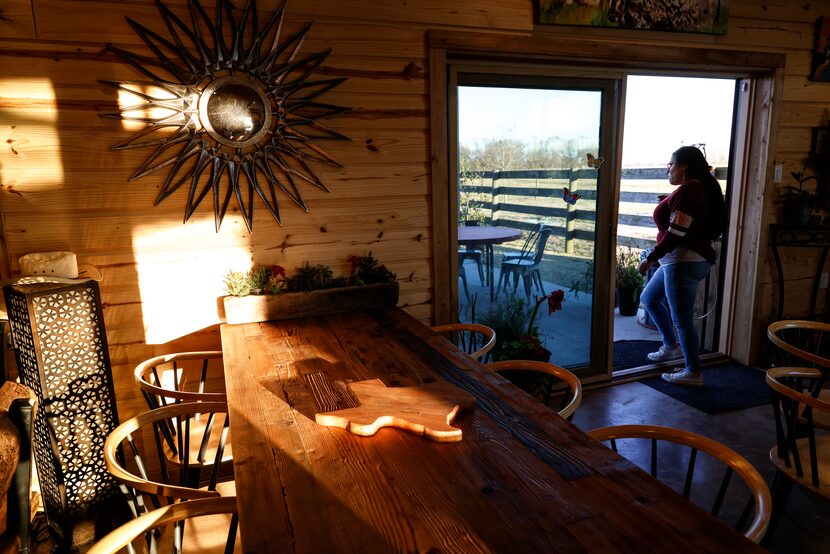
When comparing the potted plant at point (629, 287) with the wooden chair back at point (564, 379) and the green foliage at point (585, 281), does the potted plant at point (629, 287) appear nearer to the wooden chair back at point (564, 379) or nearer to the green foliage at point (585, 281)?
the green foliage at point (585, 281)

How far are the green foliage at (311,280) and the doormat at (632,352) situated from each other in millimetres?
Result: 2328

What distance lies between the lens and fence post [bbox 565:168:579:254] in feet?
10.9

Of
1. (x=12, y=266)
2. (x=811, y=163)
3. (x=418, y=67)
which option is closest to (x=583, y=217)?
(x=418, y=67)

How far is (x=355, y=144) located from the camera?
2670mm

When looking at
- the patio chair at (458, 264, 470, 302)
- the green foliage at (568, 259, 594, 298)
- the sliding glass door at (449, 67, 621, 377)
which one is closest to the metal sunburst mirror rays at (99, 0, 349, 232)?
the sliding glass door at (449, 67, 621, 377)

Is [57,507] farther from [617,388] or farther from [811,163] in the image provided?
[811,163]

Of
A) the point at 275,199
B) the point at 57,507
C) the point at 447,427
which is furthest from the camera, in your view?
the point at 275,199

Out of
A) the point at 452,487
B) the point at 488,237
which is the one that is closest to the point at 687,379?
the point at 488,237

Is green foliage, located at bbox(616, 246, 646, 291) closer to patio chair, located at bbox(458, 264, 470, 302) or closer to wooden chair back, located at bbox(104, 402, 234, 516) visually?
patio chair, located at bbox(458, 264, 470, 302)

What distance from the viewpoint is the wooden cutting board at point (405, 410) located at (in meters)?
1.31

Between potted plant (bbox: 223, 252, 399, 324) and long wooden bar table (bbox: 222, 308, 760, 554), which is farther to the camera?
potted plant (bbox: 223, 252, 399, 324)

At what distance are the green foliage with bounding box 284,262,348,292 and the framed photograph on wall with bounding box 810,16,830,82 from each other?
11.6ft

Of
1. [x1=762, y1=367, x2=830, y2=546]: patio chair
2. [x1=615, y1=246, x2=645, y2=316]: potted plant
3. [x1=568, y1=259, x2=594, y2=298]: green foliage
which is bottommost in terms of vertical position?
[x1=615, y1=246, x2=645, y2=316]: potted plant

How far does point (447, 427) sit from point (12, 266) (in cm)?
204
